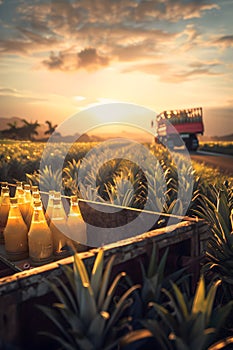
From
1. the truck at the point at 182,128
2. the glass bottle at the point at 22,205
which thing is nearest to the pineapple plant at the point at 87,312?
the glass bottle at the point at 22,205

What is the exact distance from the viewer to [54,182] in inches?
242

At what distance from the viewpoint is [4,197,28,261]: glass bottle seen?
95.1 inches

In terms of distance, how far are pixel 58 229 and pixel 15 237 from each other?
11.8 inches

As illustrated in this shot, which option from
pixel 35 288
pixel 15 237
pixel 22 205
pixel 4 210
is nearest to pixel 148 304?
pixel 35 288

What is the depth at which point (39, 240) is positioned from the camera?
2.27 metres

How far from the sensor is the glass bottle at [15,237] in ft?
7.93

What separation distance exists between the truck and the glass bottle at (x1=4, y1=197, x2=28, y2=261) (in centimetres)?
1971

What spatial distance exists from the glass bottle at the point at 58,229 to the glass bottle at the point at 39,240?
116 mm

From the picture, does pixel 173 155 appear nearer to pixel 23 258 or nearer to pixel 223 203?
pixel 223 203

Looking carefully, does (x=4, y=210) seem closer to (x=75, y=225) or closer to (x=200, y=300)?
(x=75, y=225)

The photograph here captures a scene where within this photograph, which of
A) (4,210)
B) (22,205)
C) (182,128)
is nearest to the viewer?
(22,205)

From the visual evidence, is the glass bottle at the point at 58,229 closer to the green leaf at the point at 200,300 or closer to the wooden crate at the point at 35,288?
the wooden crate at the point at 35,288

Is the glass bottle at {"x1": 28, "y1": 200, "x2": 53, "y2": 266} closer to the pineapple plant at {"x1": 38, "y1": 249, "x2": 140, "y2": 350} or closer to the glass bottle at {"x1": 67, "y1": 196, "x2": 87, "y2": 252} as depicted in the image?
the glass bottle at {"x1": 67, "y1": 196, "x2": 87, "y2": 252}

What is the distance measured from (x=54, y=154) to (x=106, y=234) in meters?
8.04
